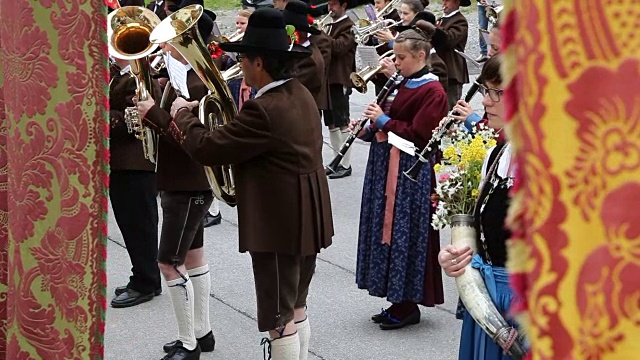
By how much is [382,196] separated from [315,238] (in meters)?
1.27

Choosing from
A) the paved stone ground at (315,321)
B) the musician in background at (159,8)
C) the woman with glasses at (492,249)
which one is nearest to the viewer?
the woman with glasses at (492,249)

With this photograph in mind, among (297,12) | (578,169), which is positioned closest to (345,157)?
(297,12)

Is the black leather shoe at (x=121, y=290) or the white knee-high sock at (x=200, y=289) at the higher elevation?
the white knee-high sock at (x=200, y=289)

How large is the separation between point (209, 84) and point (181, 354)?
147 cm

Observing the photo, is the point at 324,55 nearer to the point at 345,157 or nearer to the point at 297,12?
the point at 345,157

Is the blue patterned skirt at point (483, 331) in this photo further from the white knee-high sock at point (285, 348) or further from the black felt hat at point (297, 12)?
the black felt hat at point (297, 12)

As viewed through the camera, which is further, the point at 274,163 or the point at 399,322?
the point at 399,322

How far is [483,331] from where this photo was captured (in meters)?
2.93

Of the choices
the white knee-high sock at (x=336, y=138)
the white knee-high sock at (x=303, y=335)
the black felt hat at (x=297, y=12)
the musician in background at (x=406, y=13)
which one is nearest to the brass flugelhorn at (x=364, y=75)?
the black felt hat at (x=297, y=12)

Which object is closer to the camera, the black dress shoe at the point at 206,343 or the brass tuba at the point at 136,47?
the brass tuba at the point at 136,47

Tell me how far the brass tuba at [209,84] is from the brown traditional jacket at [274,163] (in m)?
0.23

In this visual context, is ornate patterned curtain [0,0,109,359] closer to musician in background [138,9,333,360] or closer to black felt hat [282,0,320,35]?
musician in background [138,9,333,360]

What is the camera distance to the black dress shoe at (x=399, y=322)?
209 inches

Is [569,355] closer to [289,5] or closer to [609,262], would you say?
[609,262]
